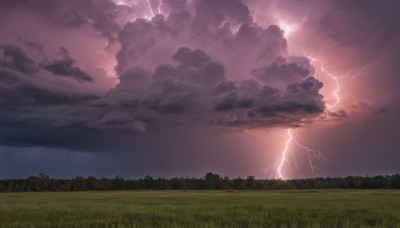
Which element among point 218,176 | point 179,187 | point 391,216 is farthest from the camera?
point 218,176

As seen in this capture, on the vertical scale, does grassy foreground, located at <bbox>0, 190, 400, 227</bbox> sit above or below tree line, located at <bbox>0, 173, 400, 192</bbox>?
below

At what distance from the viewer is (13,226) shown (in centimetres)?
1962

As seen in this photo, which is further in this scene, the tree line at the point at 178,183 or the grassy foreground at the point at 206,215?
the tree line at the point at 178,183

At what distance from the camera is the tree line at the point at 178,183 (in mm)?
129625

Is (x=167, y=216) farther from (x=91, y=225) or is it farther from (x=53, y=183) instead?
(x=53, y=183)

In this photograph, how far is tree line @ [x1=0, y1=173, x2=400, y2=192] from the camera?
425 feet

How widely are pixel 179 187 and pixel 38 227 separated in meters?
135

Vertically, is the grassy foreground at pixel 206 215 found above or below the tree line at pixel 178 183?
below

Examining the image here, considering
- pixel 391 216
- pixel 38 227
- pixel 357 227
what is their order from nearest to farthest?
pixel 357 227
pixel 38 227
pixel 391 216

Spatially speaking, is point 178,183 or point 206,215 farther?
point 178,183

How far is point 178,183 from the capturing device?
155250mm

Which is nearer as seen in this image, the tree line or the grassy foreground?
the grassy foreground

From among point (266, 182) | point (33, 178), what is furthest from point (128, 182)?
point (266, 182)

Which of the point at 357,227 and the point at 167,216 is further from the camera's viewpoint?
the point at 167,216
